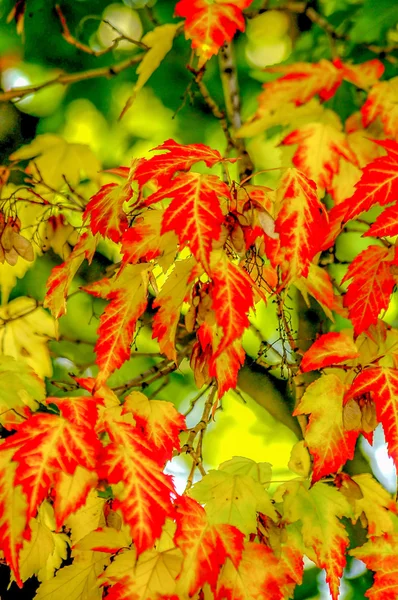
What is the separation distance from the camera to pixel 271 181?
1176 millimetres

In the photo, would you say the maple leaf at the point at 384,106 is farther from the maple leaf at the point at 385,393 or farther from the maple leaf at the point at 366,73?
the maple leaf at the point at 385,393

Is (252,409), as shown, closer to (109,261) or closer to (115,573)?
(109,261)

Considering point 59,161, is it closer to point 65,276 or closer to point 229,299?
point 65,276

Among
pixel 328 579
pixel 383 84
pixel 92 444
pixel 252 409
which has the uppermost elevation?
pixel 383 84

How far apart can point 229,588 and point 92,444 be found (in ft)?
0.71

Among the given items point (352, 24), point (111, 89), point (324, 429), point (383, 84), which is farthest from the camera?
point (111, 89)

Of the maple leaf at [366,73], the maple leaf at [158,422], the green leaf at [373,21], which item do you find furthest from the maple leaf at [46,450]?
the green leaf at [373,21]

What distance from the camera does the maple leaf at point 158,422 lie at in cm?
72

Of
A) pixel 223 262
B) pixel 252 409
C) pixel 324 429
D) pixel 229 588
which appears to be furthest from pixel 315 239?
pixel 252 409

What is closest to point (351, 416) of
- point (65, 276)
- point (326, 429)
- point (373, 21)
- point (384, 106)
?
point (326, 429)

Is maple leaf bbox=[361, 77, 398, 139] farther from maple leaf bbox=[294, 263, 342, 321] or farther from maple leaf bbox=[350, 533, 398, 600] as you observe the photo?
maple leaf bbox=[350, 533, 398, 600]

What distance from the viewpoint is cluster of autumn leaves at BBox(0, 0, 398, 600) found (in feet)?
1.91

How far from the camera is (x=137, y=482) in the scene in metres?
0.58

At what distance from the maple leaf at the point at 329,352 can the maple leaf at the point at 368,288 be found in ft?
0.19
